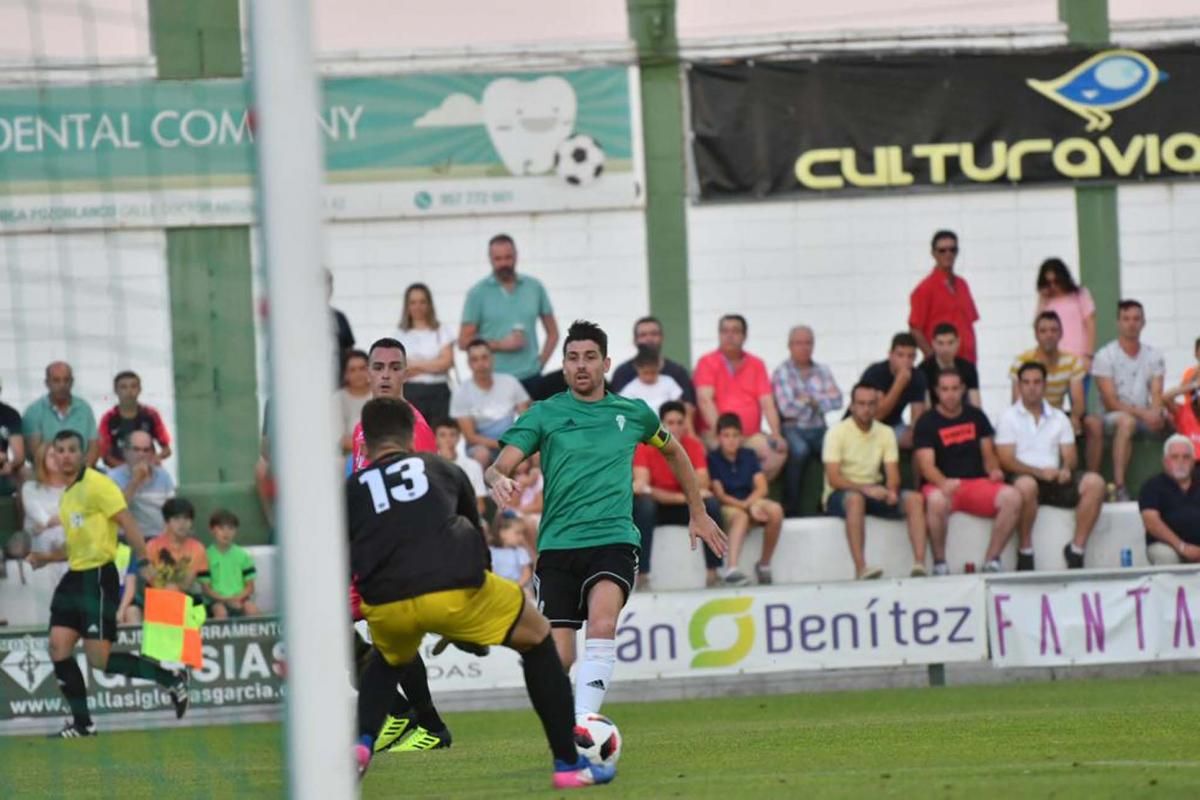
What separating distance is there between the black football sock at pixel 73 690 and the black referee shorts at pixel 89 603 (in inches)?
12.0

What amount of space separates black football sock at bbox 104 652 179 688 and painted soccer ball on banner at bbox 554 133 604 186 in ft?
25.8

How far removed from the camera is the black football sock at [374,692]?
8883 millimetres

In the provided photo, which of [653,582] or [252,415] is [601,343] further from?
[653,582]

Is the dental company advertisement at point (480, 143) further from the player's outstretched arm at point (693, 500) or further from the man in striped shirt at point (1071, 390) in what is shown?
the player's outstretched arm at point (693, 500)

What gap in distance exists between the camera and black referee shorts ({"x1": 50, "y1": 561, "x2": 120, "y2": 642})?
1530cm

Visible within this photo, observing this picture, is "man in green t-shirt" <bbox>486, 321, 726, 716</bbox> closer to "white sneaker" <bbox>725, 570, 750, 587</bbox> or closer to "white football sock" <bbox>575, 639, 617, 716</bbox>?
"white football sock" <bbox>575, 639, 617, 716</bbox>

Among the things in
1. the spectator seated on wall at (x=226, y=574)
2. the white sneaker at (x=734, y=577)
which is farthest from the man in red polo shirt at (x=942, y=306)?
the spectator seated on wall at (x=226, y=574)

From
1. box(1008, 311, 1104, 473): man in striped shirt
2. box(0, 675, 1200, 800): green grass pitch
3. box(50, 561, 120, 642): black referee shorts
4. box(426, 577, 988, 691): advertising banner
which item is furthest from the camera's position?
box(1008, 311, 1104, 473): man in striped shirt

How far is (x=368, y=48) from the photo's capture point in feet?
71.2

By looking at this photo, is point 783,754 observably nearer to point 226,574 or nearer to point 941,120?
point 226,574

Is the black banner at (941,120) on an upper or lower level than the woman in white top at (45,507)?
upper

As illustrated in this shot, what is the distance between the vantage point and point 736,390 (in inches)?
752

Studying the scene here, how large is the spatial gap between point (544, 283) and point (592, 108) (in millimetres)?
1851

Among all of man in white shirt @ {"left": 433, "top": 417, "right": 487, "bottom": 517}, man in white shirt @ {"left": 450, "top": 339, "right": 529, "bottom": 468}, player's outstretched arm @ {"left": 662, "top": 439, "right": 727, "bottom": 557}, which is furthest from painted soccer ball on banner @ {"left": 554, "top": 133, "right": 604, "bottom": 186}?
player's outstretched arm @ {"left": 662, "top": 439, "right": 727, "bottom": 557}
